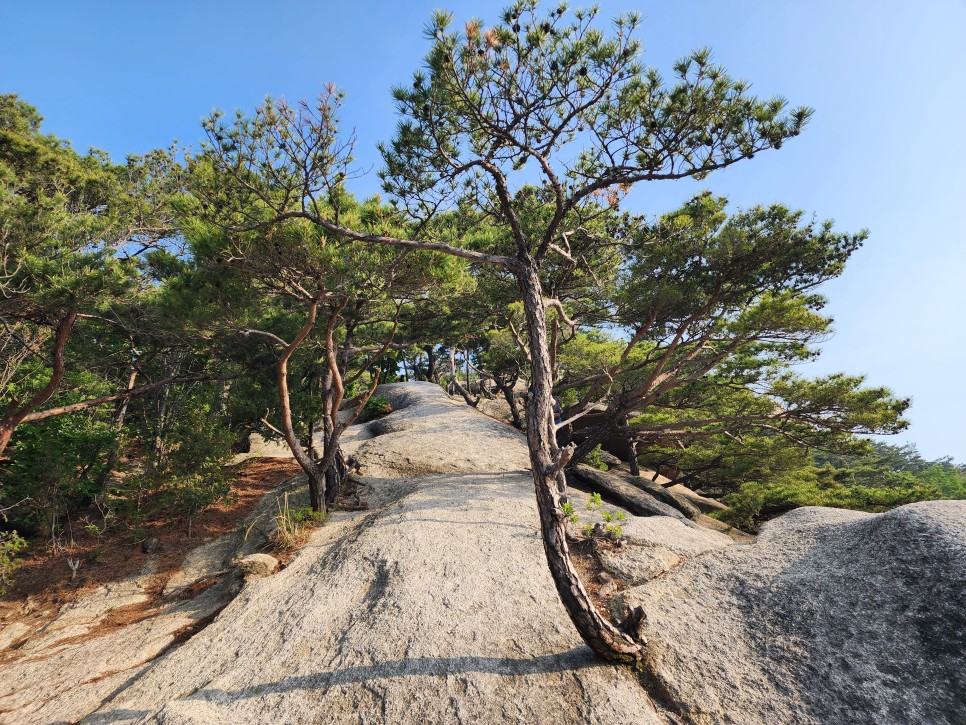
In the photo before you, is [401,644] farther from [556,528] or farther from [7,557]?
Answer: [7,557]

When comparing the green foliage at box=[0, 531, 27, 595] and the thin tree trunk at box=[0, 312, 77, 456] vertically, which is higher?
the thin tree trunk at box=[0, 312, 77, 456]

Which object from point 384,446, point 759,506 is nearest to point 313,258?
point 384,446

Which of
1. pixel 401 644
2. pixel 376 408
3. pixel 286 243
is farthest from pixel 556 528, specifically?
pixel 376 408

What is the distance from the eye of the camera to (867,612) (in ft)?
13.5

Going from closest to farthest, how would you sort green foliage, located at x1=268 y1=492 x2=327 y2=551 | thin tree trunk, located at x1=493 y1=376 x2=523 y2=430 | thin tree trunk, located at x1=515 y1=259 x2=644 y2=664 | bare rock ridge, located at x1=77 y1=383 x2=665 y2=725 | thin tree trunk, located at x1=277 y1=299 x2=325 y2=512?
bare rock ridge, located at x1=77 y1=383 x2=665 y2=725 < thin tree trunk, located at x1=515 y1=259 x2=644 y2=664 < green foliage, located at x1=268 y1=492 x2=327 y2=551 < thin tree trunk, located at x1=277 y1=299 x2=325 y2=512 < thin tree trunk, located at x1=493 y1=376 x2=523 y2=430

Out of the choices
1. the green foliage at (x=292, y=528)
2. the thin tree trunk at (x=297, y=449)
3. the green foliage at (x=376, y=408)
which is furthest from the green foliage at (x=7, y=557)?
the green foliage at (x=376, y=408)

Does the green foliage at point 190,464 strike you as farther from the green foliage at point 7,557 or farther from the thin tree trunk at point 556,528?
the thin tree trunk at point 556,528

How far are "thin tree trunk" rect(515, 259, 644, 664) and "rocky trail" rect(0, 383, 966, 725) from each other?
22 centimetres

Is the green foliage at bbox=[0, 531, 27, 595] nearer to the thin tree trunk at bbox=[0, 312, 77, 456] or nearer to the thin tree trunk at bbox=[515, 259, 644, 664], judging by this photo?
the thin tree trunk at bbox=[0, 312, 77, 456]

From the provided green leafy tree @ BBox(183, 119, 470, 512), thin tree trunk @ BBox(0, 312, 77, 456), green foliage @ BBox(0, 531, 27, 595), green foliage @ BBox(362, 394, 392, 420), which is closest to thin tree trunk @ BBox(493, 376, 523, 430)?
green foliage @ BBox(362, 394, 392, 420)

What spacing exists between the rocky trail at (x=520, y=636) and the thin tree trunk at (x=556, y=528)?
8.6 inches

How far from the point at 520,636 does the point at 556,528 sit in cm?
130

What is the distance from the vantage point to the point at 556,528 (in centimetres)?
435

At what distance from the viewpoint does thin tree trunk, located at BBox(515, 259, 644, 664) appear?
414cm
